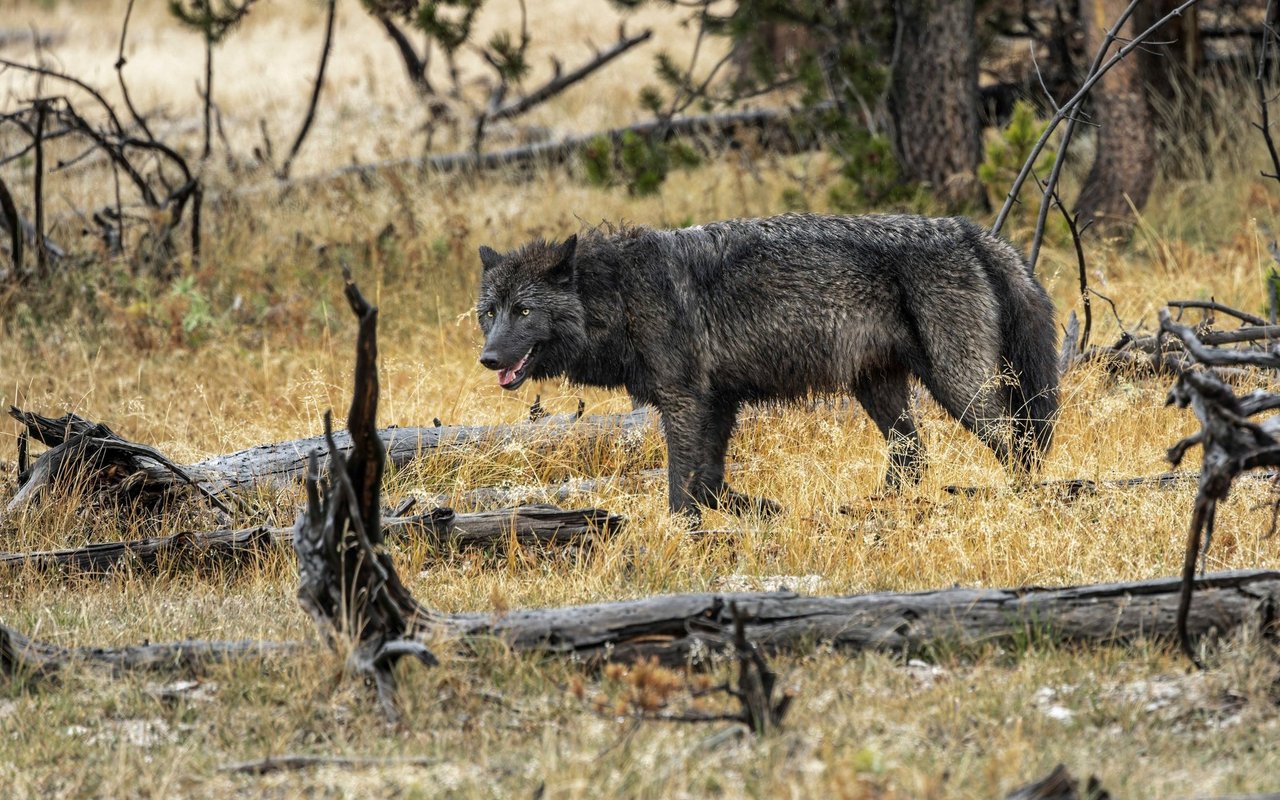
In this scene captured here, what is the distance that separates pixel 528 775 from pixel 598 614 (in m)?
0.77

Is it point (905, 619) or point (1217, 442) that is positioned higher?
point (1217, 442)

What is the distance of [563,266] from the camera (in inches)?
259

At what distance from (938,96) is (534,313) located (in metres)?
5.62

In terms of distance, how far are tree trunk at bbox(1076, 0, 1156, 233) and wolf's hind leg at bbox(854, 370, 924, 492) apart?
4.30 metres

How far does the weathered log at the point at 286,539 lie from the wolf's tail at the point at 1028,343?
2.22m

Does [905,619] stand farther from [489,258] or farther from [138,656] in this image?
[489,258]

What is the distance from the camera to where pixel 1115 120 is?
10.9 meters

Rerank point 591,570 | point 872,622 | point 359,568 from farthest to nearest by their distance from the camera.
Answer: point 591,570 → point 872,622 → point 359,568

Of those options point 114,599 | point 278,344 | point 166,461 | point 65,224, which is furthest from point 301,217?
point 114,599

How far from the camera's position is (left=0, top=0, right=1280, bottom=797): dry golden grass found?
371 cm

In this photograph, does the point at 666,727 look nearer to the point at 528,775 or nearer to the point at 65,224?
the point at 528,775

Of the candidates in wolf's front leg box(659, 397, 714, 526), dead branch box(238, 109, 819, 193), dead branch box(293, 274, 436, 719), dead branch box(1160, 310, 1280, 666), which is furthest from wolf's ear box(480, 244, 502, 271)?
dead branch box(238, 109, 819, 193)

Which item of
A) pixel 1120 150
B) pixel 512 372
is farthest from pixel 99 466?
pixel 1120 150

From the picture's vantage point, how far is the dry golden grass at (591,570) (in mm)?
3707
